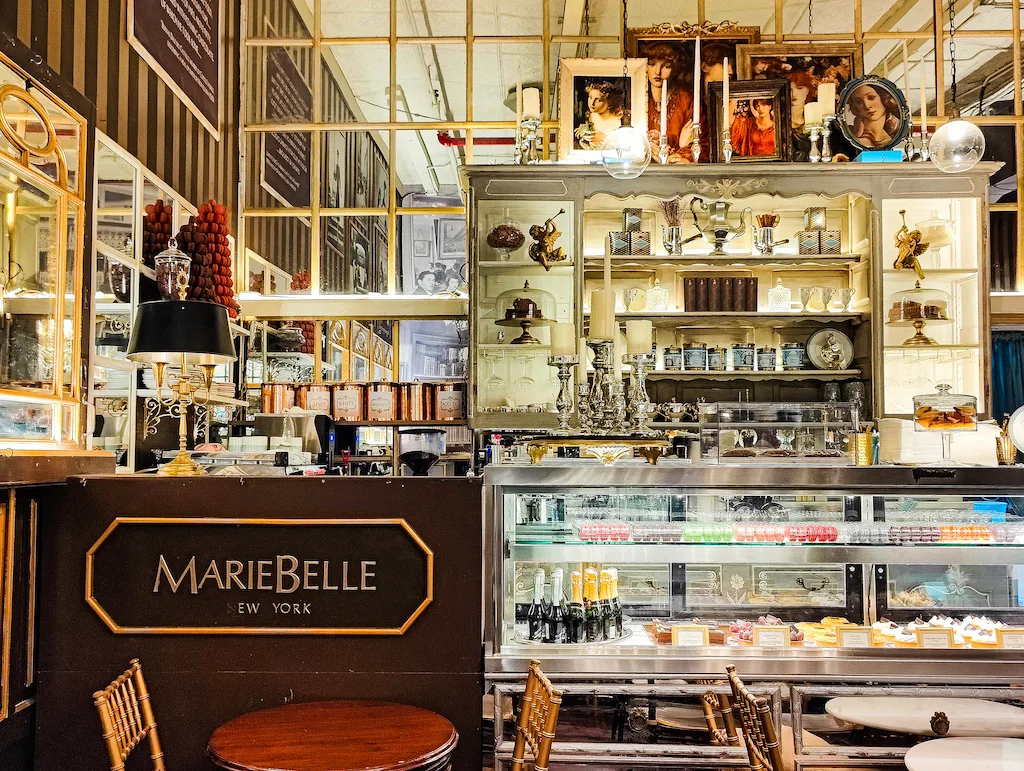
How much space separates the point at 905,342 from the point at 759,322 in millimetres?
861

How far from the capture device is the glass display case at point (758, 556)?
8.16ft

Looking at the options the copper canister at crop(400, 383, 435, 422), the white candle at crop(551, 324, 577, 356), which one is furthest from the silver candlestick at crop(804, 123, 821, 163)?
the white candle at crop(551, 324, 577, 356)

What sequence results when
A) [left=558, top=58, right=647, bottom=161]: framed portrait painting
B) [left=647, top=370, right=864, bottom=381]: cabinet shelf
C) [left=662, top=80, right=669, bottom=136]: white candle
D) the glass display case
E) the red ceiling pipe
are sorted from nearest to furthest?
the glass display case < [left=662, top=80, right=669, bottom=136]: white candle < [left=647, top=370, right=864, bottom=381]: cabinet shelf < [left=558, top=58, right=647, bottom=161]: framed portrait painting < the red ceiling pipe

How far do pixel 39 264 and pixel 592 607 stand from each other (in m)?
1.93

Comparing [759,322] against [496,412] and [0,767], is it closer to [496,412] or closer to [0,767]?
[496,412]

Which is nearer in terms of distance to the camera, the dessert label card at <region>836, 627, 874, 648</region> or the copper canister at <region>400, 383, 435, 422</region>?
the dessert label card at <region>836, 627, 874, 648</region>

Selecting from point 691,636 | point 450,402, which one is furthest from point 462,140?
point 691,636

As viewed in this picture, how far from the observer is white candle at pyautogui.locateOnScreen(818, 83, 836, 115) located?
5.20 m

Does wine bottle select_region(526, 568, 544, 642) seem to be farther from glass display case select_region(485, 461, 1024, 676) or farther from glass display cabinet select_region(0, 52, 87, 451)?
glass display cabinet select_region(0, 52, 87, 451)

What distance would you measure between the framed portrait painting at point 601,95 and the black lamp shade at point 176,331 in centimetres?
321

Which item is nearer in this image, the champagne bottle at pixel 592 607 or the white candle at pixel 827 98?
the champagne bottle at pixel 592 607

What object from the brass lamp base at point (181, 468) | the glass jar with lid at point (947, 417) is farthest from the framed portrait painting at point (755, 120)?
the brass lamp base at point (181, 468)

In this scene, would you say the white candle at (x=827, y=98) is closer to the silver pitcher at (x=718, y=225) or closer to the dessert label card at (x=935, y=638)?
the silver pitcher at (x=718, y=225)

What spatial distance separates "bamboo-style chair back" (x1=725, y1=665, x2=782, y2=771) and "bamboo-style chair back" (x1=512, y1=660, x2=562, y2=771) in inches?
18.4
